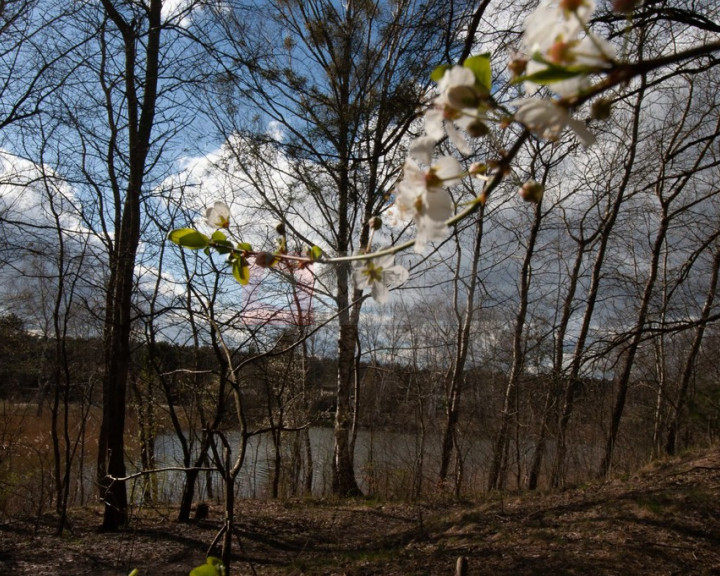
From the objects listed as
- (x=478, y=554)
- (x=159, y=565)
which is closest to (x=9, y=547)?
(x=159, y=565)

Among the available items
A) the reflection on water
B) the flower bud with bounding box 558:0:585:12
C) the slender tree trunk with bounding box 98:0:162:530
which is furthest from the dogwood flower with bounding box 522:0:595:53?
A: the reflection on water

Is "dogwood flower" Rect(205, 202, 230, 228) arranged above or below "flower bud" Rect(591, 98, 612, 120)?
above

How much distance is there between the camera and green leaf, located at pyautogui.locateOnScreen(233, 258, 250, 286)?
59 centimetres

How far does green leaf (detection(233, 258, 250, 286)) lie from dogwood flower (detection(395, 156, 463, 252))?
0.26m

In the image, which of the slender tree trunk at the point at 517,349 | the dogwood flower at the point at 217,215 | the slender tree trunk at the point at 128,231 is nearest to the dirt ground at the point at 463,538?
the slender tree trunk at the point at 128,231

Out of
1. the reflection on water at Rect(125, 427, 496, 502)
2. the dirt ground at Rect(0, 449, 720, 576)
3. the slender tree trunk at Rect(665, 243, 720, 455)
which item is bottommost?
the reflection on water at Rect(125, 427, 496, 502)

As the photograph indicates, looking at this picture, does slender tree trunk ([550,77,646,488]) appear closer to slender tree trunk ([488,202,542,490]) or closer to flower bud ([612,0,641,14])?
slender tree trunk ([488,202,542,490])

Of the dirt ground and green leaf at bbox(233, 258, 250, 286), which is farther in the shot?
the dirt ground

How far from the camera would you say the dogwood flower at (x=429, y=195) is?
373 mm

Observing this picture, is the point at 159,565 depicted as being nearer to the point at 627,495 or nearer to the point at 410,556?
the point at 410,556

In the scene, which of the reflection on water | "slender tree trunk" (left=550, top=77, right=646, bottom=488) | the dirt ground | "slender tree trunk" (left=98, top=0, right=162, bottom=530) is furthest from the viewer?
the reflection on water

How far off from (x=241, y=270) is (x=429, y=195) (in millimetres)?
297

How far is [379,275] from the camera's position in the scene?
548 millimetres

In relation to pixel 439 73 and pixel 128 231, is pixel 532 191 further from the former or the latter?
pixel 128 231
